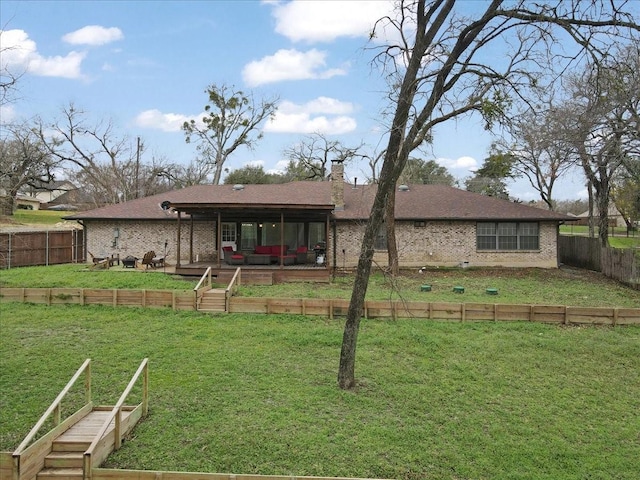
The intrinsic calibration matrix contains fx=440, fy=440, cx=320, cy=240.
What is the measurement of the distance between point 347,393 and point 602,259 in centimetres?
1823

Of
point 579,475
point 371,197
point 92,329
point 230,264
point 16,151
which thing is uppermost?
point 16,151

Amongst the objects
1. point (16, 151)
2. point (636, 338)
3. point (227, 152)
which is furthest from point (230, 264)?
point (16, 151)

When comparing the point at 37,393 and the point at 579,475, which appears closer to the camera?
the point at 579,475

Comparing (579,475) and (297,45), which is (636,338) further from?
(297,45)

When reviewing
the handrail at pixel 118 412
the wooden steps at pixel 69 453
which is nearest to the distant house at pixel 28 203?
the handrail at pixel 118 412

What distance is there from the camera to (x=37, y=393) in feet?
26.2

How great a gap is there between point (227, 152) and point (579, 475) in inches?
1512

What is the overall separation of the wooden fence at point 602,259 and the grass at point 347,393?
718 centimetres

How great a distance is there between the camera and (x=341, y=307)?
12984 mm

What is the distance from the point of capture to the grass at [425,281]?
14977 mm

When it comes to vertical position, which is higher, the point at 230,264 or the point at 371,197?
the point at 371,197

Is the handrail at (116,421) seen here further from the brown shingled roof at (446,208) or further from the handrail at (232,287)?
the brown shingled roof at (446,208)

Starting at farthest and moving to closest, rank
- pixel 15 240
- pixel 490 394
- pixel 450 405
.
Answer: pixel 15 240 → pixel 490 394 → pixel 450 405

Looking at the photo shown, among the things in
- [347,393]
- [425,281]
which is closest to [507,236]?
[425,281]
